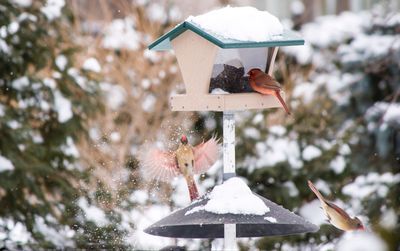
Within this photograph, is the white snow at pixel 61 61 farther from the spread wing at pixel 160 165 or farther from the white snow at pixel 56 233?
the spread wing at pixel 160 165

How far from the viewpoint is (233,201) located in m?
2.37

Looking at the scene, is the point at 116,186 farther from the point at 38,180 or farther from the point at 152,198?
the point at 38,180

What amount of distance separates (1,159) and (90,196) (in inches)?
23.3

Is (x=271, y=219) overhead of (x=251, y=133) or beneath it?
beneath

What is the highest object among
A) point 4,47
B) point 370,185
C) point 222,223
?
point 4,47

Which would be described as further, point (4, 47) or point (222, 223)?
point (4, 47)

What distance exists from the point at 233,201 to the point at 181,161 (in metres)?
0.27

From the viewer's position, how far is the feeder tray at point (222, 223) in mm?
2311

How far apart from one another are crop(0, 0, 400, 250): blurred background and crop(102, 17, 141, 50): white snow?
0.04 ft

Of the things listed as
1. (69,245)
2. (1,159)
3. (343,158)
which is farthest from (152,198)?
(343,158)

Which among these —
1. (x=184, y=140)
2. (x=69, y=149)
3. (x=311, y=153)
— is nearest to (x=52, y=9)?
(x=69, y=149)

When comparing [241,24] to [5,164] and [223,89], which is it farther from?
[5,164]

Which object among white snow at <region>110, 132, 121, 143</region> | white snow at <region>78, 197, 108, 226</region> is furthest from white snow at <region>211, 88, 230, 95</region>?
white snow at <region>110, 132, 121, 143</region>

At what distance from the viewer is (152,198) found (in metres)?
4.62
